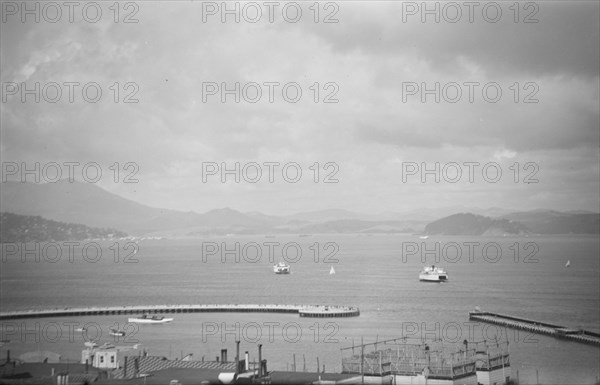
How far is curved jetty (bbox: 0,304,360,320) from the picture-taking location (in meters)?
74.0

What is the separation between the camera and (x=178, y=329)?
6662cm

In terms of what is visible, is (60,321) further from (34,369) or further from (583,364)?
(583,364)

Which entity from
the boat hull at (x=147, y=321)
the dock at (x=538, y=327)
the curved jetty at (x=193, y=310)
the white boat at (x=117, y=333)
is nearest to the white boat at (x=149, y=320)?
the boat hull at (x=147, y=321)

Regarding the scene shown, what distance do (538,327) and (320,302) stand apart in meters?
31.1

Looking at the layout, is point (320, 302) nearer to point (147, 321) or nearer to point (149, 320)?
point (149, 320)

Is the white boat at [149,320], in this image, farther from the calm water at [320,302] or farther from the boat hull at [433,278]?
the boat hull at [433,278]

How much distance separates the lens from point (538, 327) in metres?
62.2

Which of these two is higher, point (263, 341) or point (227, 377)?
point (227, 377)

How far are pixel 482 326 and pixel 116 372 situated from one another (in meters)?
42.3

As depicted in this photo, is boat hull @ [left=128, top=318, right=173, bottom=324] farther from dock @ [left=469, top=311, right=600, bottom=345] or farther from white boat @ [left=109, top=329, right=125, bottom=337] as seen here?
dock @ [left=469, top=311, right=600, bottom=345]

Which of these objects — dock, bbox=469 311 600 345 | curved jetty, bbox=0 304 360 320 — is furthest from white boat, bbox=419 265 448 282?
dock, bbox=469 311 600 345

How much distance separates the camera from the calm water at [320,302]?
53059 millimetres

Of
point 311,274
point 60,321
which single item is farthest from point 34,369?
point 311,274

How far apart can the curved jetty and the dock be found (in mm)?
12149
